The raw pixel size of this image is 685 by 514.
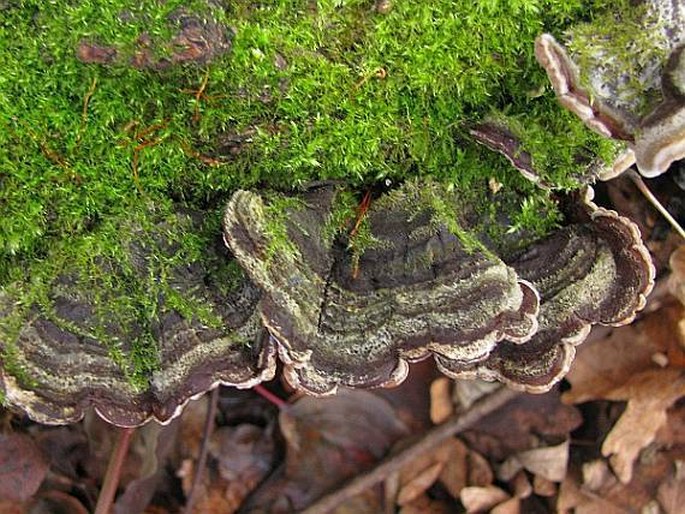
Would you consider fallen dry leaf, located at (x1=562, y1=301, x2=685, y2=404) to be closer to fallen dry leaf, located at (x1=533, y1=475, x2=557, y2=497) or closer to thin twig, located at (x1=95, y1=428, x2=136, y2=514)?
fallen dry leaf, located at (x1=533, y1=475, x2=557, y2=497)

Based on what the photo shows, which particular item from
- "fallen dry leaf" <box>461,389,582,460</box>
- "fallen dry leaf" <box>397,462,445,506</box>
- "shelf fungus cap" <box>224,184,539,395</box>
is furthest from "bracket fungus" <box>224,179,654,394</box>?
"fallen dry leaf" <box>397,462,445,506</box>

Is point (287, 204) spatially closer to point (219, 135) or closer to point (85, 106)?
point (219, 135)

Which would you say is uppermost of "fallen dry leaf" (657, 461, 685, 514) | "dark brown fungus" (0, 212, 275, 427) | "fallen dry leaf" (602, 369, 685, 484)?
"dark brown fungus" (0, 212, 275, 427)

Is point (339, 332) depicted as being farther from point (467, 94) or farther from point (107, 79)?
point (107, 79)

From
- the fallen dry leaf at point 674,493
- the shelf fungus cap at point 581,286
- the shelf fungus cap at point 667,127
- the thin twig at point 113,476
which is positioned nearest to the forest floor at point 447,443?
the fallen dry leaf at point 674,493

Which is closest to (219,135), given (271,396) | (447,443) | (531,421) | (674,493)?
(271,396)
